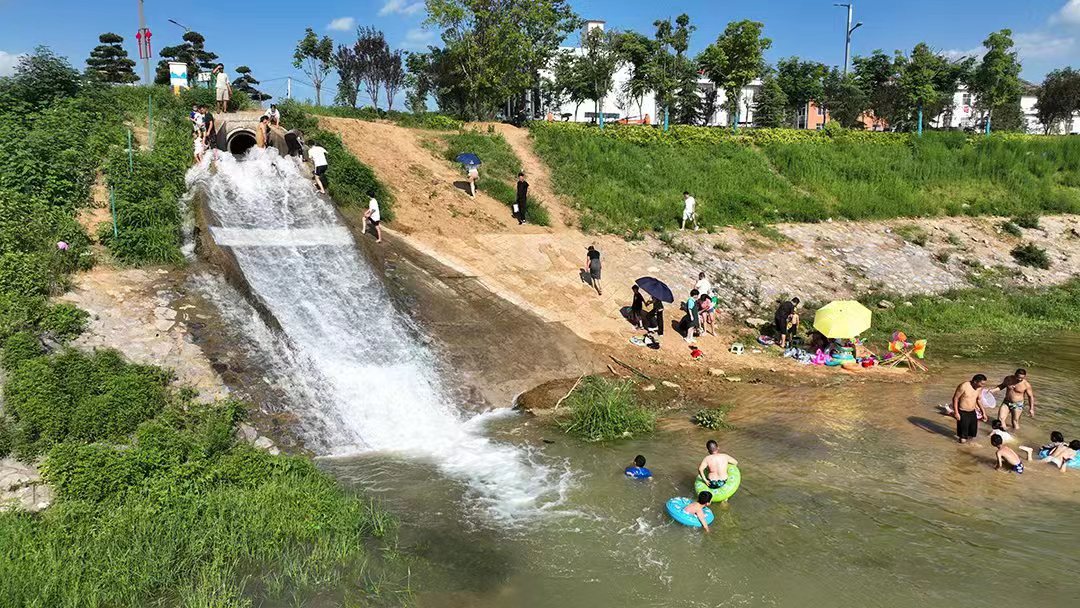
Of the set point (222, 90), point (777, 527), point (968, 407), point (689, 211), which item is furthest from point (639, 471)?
point (222, 90)

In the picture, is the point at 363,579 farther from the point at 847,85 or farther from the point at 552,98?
the point at 847,85

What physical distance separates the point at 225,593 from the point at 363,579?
150cm

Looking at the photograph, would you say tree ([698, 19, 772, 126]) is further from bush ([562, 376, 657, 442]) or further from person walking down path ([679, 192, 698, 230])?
bush ([562, 376, 657, 442])

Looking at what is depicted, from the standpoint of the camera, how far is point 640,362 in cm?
1579

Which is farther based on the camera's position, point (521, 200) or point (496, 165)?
point (496, 165)

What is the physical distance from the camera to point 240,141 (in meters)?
22.4

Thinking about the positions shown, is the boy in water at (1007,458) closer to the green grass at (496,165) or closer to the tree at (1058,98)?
the green grass at (496,165)

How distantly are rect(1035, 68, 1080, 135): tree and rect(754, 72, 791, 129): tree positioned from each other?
1986 centimetres

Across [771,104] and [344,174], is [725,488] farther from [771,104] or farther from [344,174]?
[771,104]

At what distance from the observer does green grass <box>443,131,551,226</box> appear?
76.5 feet

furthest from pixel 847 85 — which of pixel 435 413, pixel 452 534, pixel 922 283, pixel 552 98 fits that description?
pixel 452 534

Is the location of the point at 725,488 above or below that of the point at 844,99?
below

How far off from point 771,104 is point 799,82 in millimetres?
4290

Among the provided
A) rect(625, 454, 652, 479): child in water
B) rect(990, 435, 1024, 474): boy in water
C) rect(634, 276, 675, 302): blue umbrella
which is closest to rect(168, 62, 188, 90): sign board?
rect(634, 276, 675, 302): blue umbrella
